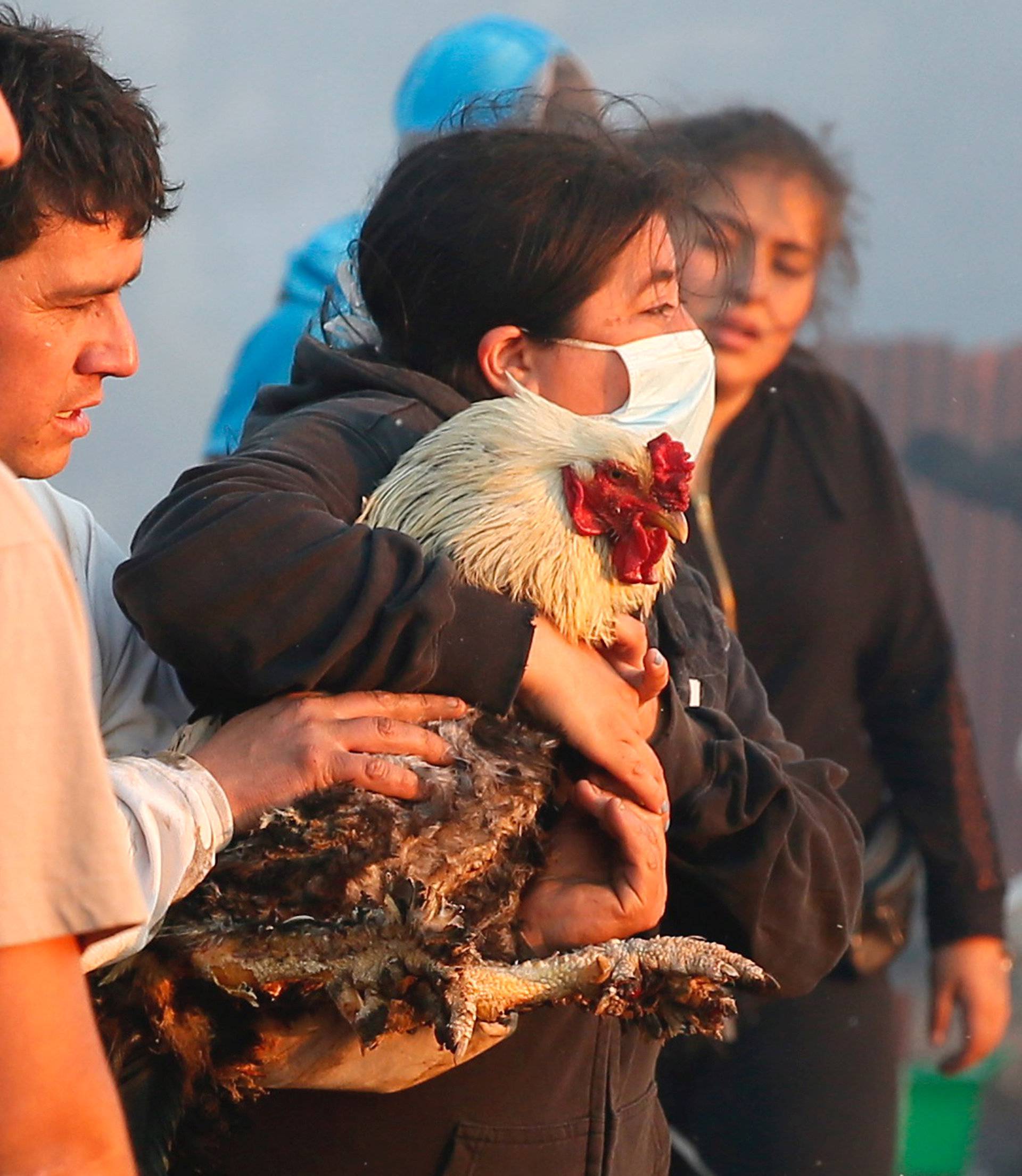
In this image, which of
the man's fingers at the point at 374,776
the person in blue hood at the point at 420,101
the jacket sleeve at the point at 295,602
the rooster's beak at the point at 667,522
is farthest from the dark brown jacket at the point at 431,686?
the person in blue hood at the point at 420,101

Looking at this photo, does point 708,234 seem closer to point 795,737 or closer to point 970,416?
point 795,737

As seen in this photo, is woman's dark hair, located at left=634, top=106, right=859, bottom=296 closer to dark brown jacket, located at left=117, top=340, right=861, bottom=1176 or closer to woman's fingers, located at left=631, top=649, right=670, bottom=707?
dark brown jacket, located at left=117, top=340, right=861, bottom=1176

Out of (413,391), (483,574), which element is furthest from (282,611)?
(413,391)

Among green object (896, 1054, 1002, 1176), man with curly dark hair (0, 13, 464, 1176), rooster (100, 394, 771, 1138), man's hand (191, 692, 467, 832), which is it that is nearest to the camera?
man with curly dark hair (0, 13, 464, 1176)

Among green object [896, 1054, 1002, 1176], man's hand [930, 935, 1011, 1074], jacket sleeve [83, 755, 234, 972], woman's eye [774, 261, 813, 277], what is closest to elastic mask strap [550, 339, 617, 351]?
jacket sleeve [83, 755, 234, 972]

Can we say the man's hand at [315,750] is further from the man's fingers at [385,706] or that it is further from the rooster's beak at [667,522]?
the rooster's beak at [667,522]

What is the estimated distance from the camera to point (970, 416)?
7633 mm

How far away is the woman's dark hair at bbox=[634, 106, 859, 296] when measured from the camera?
159 inches

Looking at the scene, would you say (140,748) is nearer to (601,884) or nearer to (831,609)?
(601,884)

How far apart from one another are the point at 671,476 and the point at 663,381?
263 mm

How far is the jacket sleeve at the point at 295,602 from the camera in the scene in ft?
6.61

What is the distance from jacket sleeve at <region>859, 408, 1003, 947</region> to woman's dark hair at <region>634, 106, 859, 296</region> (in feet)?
1.72

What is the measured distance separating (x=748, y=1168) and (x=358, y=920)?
6.96ft

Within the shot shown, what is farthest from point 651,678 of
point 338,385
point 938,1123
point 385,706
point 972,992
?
point 938,1123
